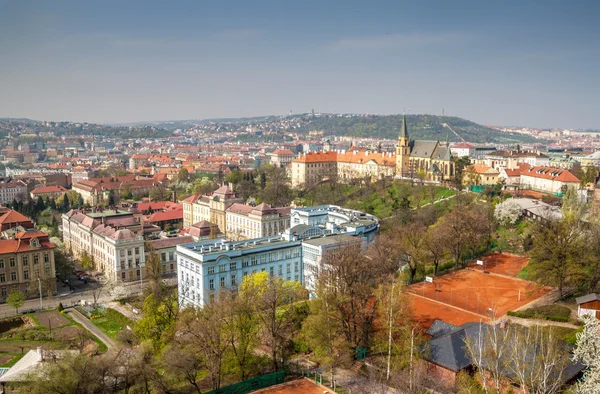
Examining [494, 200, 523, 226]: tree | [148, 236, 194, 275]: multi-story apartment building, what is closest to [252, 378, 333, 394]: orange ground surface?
[148, 236, 194, 275]: multi-story apartment building

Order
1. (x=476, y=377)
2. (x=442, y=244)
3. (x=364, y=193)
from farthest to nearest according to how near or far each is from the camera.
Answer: (x=364, y=193) → (x=442, y=244) → (x=476, y=377)

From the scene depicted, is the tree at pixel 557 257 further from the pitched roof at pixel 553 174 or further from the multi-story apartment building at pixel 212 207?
the multi-story apartment building at pixel 212 207

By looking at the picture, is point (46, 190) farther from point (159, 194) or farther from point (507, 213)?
point (507, 213)

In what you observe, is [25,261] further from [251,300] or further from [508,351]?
[508,351]

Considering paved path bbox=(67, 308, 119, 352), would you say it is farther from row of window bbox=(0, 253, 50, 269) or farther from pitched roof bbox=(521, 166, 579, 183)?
pitched roof bbox=(521, 166, 579, 183)

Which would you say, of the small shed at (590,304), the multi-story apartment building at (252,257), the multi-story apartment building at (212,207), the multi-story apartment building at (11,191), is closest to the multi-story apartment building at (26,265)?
the multi-story apartment building at (252,257)

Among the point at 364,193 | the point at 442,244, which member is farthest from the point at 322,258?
the point at 364,193
